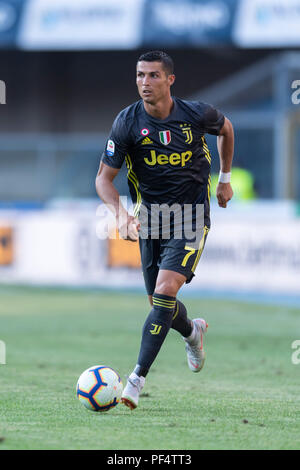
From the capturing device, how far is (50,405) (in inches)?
258

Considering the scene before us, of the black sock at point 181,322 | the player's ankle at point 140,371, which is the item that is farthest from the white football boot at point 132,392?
the black sock at point 181,322

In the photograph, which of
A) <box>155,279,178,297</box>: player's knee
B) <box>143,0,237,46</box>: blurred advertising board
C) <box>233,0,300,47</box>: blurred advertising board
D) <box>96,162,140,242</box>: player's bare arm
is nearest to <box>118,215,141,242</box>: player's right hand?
<box>96,162,140,242</box>: player's bare arm

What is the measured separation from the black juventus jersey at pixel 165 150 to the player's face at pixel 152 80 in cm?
20

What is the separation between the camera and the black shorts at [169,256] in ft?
21.8

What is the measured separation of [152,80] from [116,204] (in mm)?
884

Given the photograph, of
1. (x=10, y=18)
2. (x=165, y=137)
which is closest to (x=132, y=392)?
(x=165, y=137)

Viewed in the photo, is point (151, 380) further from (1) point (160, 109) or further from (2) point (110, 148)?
(1) point (160, 109)

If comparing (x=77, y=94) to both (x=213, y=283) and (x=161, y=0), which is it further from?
(x=213, y=283)

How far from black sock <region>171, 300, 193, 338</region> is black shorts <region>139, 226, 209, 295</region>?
252mm

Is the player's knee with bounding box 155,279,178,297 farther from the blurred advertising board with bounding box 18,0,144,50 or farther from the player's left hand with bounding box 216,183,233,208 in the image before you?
the blurred advertising board with bounding box 18,0,144,50

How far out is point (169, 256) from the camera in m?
6.68

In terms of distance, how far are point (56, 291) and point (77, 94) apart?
1230 cm

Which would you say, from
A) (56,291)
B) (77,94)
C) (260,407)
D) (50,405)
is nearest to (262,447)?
(260,407)

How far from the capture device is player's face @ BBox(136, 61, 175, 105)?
6492 mm
